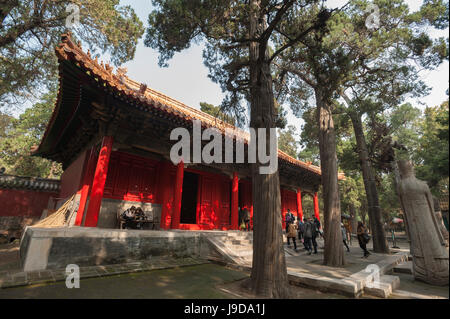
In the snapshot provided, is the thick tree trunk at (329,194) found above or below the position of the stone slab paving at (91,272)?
above

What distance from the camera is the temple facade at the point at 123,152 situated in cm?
527

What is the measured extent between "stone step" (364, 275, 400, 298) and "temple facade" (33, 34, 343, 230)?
2273 millimetres

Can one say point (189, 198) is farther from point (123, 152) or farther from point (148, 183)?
point (123, 152)

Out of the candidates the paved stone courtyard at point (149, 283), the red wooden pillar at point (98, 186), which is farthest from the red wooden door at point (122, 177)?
the paved stone courtyard at point (149, 283)

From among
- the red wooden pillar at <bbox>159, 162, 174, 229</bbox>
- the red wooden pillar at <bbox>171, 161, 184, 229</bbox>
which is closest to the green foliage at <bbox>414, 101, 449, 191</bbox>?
the red wooden pillar at <bbox>171, 161, 184, 229</bbox>

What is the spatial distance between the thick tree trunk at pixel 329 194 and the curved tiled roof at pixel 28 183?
1283cm

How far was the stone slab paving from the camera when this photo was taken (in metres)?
3.31

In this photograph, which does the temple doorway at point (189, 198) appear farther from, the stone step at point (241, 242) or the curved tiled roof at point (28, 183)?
the curved tiled roof at point (28, 183)

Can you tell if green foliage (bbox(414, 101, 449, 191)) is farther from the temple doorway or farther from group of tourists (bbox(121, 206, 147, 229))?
the temple doorway

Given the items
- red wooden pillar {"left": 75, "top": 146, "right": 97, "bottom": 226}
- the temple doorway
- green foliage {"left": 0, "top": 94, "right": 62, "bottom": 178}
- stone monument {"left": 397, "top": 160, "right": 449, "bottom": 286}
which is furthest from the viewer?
green foliage {"left": 0, "top": 94, "right": 62, "bottom": 178}

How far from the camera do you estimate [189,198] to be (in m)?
9.54

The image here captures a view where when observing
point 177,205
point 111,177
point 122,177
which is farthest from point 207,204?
point 111,177

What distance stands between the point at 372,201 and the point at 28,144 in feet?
70.4
